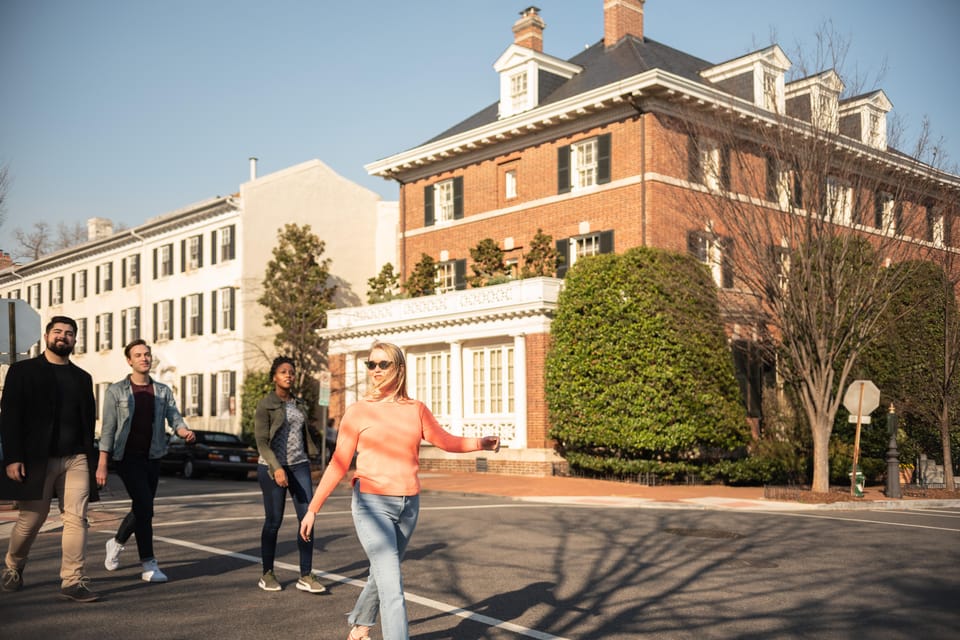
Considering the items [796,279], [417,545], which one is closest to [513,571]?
[417,545]

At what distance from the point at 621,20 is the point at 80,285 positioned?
35.0 m

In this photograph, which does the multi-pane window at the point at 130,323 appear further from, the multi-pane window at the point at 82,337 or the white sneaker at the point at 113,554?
the white sneaker at the point at 113,554

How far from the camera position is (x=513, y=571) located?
30.9 feet

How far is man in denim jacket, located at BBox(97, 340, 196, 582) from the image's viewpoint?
8562mm

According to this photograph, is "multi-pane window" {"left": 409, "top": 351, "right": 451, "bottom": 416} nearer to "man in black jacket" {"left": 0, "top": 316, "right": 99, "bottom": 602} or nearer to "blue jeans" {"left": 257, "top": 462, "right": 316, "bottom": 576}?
"blue jeans" {"left": 257, "top": 462, "right": 316, "bottom": 576}

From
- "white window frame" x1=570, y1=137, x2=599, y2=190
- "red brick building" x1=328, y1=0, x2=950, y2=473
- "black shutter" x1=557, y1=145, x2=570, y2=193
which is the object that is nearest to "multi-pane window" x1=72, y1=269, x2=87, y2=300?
"red brick building" x1=328, y1=0, x2=950, y2=473

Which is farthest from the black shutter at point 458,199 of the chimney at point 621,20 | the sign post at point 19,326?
the sign post at point 19,326

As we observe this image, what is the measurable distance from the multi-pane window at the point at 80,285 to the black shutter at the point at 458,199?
1097 inches

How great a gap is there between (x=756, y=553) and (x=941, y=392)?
17111 mm

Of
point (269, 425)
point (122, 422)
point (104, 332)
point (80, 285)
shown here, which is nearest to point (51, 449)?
point (122, 422)

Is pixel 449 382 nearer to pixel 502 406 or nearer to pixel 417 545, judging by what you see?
pixel 502 406

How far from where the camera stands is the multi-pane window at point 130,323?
48.6 meters

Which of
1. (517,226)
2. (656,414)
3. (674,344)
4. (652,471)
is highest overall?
(517,226)

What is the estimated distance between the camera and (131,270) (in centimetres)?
4916
